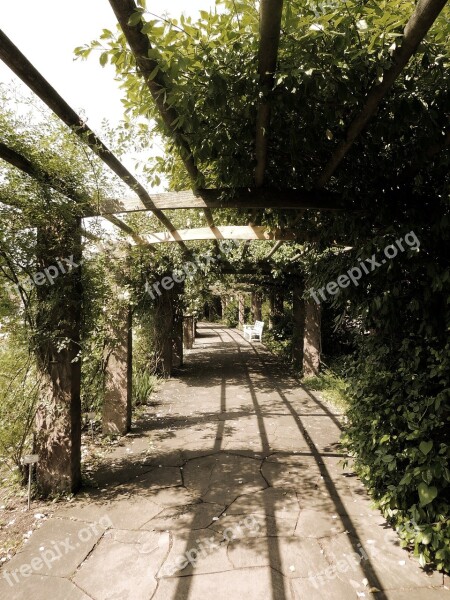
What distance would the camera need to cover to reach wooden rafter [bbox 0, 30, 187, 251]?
1636 millimetres

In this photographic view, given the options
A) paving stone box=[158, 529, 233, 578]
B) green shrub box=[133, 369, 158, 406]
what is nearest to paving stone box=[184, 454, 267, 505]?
paving stone box=[158, 529, 233, 578]

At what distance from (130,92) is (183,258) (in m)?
5.31

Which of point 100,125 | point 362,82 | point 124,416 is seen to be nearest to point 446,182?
point 362,82

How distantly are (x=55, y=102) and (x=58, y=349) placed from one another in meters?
1.97

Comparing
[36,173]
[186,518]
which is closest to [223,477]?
[186,518]

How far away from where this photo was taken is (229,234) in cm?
498

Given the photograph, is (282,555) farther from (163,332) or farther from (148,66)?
(163,332)

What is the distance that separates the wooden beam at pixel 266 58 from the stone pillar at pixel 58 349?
188 centimetres

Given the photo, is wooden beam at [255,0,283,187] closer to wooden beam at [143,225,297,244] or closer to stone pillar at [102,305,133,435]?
wooden beam at [143,225,297,244]

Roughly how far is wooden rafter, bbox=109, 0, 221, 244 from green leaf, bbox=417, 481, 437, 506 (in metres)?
2.75

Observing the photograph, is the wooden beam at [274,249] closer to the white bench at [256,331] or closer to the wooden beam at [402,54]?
the wooden beam at [402,54]

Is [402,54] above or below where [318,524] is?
above

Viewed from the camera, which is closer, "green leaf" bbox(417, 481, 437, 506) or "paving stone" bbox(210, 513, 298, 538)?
"green leaf" bbox(417, 481, 437, 506)

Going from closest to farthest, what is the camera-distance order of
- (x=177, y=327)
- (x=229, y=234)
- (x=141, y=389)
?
(x=229, y=234) < (x=141, y=389) < (x=177, y=327)
